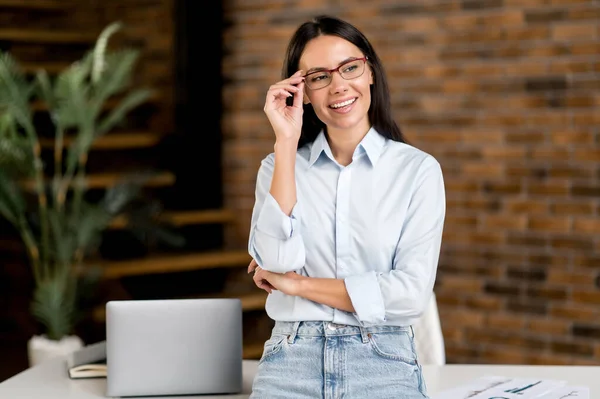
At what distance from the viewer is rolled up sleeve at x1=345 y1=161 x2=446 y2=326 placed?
1847mm

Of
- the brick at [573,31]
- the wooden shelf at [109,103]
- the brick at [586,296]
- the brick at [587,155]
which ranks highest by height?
the brick at [573,31]

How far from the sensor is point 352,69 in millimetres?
1988

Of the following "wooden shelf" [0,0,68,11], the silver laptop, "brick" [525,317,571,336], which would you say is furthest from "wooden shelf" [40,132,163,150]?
the silver laptop

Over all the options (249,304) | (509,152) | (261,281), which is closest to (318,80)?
(261,281)

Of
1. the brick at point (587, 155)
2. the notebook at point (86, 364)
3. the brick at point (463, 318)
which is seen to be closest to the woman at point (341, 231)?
the notebook at point (86, 364)

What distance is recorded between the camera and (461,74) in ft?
14.6

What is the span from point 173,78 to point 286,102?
3676mm

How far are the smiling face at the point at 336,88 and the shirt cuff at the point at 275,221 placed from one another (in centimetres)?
23

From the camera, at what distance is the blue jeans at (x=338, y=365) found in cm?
180

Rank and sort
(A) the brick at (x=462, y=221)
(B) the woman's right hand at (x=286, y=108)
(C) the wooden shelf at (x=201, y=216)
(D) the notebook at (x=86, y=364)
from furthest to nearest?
1. (C) the wooden shelf at (x=201, y=216)
2. (A) the brick at (x=462, y=221)
3. (D) the notebook at (x=86, y=364)
4. (B) the woman's right hand at (x=286, y=108)

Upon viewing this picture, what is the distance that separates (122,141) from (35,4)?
4.88 ft

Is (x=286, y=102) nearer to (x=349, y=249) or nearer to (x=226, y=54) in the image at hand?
(x=349, y=249)

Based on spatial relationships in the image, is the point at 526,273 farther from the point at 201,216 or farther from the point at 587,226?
the point at 201,216

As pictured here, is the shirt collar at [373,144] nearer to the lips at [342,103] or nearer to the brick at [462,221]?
the lips at [342,103]
